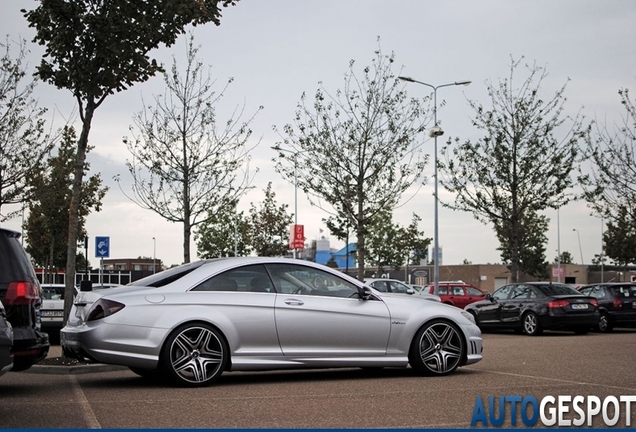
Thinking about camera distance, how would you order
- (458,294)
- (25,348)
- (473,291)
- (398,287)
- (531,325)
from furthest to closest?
(473,291), (458,294), (398,287), (531,325), (25,348)

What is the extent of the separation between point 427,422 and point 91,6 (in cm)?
936

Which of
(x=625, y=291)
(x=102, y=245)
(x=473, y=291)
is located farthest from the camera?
(x=473, y=291)

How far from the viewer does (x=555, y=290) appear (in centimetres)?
2242

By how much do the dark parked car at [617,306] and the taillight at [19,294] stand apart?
1791 cm

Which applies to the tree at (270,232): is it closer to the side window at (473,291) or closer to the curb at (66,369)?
the side window at (473,291)

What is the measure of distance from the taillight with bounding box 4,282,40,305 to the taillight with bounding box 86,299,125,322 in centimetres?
64

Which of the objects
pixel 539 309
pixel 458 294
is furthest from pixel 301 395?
pixel 458 294

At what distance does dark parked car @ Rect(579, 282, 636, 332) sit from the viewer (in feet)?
78.4

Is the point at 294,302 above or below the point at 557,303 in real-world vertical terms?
above

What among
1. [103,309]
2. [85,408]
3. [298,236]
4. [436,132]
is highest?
[436,132]

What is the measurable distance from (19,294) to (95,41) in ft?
18.6

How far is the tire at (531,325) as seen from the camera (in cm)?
2202

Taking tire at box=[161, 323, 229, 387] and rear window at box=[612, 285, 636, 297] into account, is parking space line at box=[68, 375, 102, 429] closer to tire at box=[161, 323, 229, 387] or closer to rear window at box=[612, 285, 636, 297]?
tire at box=[161, 323, 229, 387]

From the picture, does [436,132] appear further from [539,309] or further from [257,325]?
[257,325]
